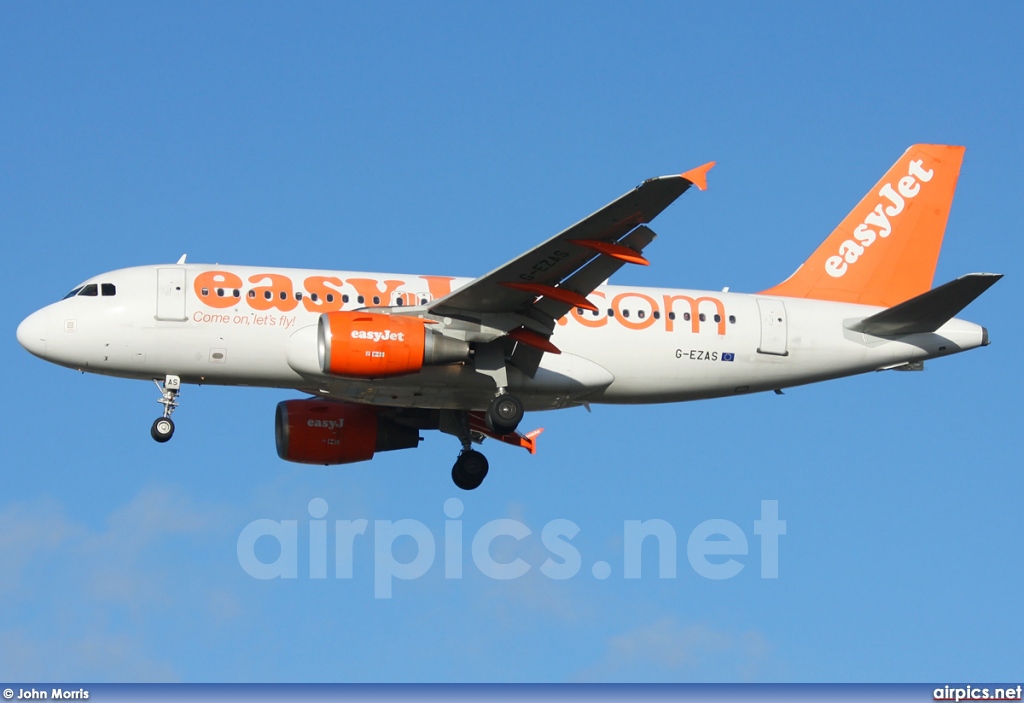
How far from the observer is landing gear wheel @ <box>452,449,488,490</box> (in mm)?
39281

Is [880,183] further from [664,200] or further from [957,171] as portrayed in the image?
[664,200]

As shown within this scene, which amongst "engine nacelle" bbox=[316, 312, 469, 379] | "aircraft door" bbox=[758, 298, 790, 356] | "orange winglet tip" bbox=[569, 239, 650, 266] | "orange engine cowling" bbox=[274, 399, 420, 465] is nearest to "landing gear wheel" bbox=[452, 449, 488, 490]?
"orange engine cowling" bbox=[274, 399, 420, 465]

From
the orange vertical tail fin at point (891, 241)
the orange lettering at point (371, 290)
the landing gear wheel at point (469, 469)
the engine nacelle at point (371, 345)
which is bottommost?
the landing gear wheel at point (469, 469)

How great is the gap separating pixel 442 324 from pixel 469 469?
5.84 m

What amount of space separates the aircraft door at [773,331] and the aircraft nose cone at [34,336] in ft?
55.7

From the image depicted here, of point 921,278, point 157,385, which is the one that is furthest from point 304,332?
point 921,278

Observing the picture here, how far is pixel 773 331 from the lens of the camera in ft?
125

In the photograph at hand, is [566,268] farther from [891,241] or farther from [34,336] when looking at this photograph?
[34,336]

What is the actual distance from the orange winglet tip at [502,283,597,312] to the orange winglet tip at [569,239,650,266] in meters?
1.89

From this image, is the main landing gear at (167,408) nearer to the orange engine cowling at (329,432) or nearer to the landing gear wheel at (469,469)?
the orange engine cowling at (329,432)

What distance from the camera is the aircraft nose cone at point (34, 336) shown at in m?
34.9

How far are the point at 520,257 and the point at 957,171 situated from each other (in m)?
15.6

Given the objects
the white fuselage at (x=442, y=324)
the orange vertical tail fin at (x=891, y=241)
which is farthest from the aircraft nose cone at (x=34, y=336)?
the orange vertical tail fin at (x=891, y=241)

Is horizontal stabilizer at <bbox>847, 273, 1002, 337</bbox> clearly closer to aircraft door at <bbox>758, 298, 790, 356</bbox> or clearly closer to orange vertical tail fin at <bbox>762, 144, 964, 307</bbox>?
aircraft door at <bbox>758, 298, 790, 356</bbox>
